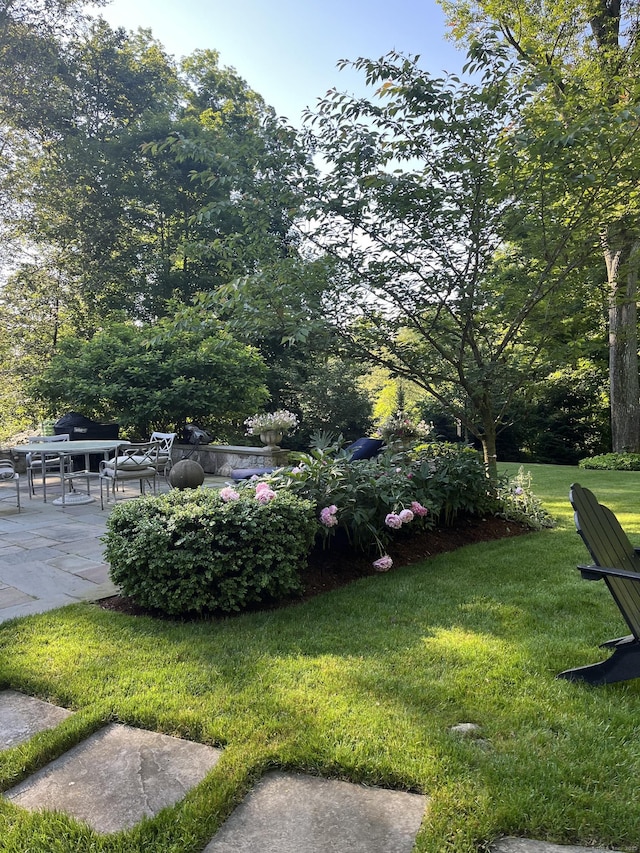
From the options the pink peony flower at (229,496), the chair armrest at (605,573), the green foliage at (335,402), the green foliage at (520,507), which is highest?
the green foliage at (335,402)

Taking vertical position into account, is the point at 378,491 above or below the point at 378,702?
above

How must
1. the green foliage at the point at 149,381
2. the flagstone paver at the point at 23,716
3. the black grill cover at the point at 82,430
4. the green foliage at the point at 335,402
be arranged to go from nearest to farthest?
the flagstone paver at the point at 23,716 < the black grill cover at the point at 82,430 < the green foliage at the point at 149,381 < the green foliage at the point at 335,402

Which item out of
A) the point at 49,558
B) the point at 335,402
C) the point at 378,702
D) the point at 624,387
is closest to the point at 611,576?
the point at 378,702

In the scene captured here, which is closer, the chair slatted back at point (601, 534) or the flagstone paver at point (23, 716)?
the flagstone paver at point (23, 716)

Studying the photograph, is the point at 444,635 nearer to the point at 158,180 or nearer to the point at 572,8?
the point at 572,8

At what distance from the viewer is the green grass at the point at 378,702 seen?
4.65 feet

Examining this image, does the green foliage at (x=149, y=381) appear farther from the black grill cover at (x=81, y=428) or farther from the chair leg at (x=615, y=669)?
the chair leg at (x=615, y=669)

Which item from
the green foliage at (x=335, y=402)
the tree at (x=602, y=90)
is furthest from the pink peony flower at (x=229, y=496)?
the green foliage at (x=335, y=402)

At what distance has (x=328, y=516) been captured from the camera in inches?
135

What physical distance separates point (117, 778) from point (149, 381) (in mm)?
8233

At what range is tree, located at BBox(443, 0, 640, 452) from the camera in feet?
13.3

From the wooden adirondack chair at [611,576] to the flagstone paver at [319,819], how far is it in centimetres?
102

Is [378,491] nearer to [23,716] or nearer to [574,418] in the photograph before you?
[23,716]

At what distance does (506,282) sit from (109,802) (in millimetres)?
4750
